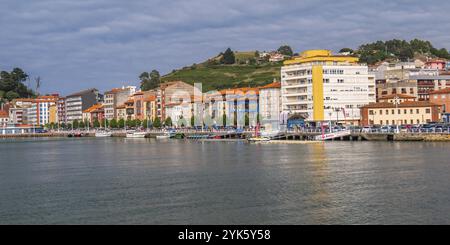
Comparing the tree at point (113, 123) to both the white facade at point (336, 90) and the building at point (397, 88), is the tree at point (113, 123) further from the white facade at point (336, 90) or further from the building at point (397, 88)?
the building at point (397, 88)

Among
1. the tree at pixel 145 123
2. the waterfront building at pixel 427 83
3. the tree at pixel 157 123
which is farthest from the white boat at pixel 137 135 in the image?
the waterfront building at pixel 427 83

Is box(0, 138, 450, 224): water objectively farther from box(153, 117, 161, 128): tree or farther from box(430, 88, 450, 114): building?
box(153, 117, 161, 128): tree

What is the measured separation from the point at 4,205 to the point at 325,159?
32.5 m

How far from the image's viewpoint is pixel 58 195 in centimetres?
3819

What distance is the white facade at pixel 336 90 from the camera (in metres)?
117

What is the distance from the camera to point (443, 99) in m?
109

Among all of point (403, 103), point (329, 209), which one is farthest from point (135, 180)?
point (403, 103)

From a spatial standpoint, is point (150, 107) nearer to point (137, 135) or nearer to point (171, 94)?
point (171, 94)

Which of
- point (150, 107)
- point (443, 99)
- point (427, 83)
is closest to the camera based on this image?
point (443, 99)

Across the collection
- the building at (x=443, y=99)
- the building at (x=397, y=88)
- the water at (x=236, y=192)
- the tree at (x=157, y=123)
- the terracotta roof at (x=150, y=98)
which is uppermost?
the terracotta roof at (x=150, y=98)

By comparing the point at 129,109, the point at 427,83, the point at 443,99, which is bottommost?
the point at 443,99

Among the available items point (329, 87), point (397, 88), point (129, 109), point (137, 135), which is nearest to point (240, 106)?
point (137, 135)

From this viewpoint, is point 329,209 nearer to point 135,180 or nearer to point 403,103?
point 135,180

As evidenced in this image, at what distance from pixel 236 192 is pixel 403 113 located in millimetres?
72138
